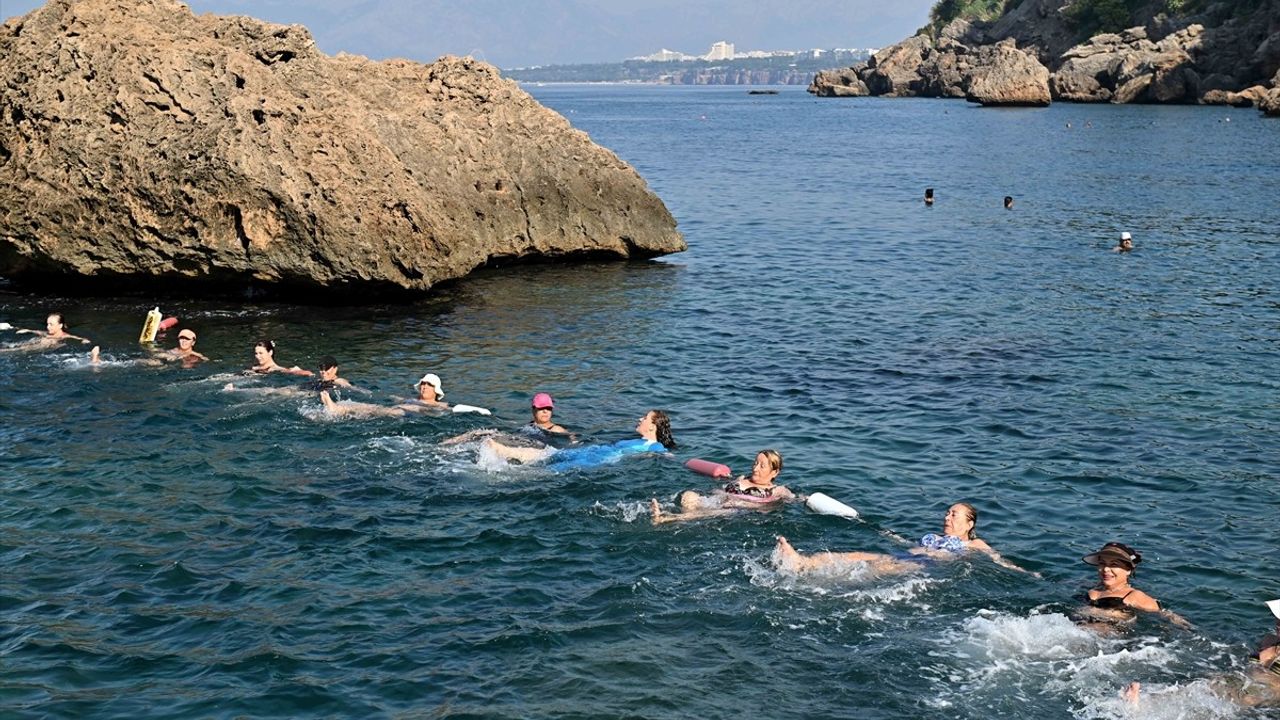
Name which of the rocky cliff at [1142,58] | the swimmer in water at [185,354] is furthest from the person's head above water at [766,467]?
the rocky cliff at [1142,58]

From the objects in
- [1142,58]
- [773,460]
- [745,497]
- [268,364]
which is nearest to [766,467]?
[773,460]

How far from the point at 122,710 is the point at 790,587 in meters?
7.53

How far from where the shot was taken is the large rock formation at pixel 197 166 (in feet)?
93.9

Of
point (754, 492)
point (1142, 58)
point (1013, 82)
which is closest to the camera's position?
point (754, 492)

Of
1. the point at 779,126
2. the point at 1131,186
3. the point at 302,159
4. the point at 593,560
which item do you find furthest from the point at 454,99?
the point at 779,126

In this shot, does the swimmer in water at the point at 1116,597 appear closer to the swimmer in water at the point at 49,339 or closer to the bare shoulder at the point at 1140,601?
the bare shoulder at the point at 1140,601

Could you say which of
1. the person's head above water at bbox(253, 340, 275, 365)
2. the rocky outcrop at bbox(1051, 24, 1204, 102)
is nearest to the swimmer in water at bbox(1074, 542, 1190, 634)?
the person's head above water at bbox(253, 340, 275, 365)

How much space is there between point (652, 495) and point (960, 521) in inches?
182

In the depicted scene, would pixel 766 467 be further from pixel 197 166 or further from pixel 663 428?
pixel 197 166

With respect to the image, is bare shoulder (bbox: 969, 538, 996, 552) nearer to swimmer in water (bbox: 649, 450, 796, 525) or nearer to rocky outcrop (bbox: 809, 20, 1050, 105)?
swimmer in water (bbox: 649, 450, 796, 525)

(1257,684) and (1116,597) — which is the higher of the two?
(1116,597)

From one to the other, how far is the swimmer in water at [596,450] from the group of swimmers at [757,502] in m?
0.02

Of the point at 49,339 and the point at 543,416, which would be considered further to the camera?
the point at 49,339

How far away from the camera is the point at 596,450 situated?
20.1 m
